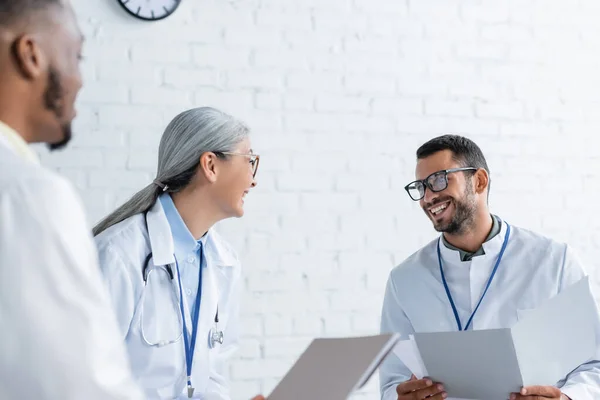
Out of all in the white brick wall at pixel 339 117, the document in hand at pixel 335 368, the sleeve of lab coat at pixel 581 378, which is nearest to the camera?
the document in hand at pixel 335 368

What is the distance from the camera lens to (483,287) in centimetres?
271

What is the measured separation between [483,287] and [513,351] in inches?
25.0

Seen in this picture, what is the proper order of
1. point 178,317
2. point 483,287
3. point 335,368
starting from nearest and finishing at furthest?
point 335,368, point 178,317, point 483,287

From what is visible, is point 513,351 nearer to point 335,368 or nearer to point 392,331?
point 335,368

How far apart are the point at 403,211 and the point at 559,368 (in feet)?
4.49

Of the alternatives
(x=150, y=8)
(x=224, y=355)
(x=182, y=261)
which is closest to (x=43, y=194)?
(x=182, y=261)

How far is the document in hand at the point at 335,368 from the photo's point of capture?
1.68 meters

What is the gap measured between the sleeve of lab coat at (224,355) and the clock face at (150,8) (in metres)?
1.17

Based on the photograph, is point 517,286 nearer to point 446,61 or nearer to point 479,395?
point 479,395

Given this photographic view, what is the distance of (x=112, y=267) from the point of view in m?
2.30

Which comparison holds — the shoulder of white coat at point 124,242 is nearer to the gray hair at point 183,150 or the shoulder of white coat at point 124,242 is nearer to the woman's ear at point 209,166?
the gray hair at point 183,150

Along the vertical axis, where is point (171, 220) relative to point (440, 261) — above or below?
above

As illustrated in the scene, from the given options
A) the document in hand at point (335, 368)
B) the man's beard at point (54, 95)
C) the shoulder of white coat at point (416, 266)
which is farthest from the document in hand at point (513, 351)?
the man's beard at point (54, 95)

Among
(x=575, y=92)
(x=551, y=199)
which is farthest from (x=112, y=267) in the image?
(x=575, y=92)
